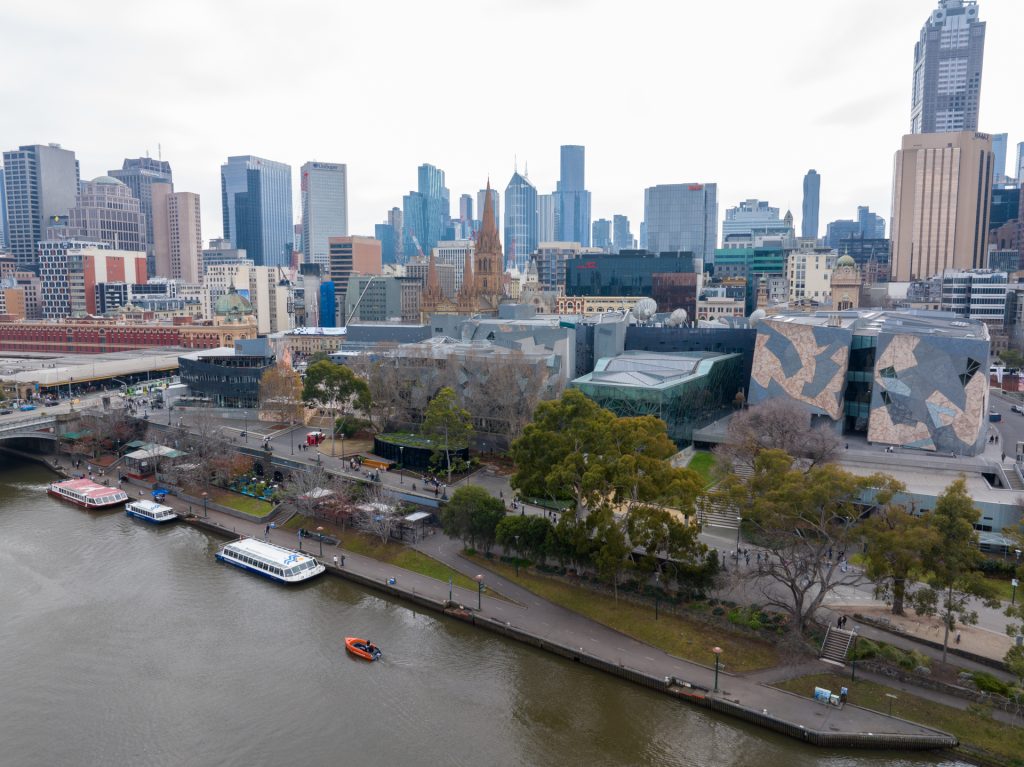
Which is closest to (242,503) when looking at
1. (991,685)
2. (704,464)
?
(704,464)

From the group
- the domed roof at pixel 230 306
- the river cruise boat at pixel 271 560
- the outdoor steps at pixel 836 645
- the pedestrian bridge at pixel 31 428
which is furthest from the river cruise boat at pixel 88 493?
the domed roof at pixel 230 306

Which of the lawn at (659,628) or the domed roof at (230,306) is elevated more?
the domed roof at (230,306)

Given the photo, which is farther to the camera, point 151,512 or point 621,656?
point 151,512

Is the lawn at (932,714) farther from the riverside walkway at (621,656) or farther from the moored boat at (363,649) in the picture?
the moored boat at (363,649)

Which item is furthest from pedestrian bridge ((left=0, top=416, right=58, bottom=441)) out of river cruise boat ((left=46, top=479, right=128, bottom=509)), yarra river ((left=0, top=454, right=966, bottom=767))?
yarra river ((left=0, top=454, right=966, bottom=767))

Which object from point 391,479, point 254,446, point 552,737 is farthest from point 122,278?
point 552,737

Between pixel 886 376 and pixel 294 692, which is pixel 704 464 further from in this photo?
pixel 294 692

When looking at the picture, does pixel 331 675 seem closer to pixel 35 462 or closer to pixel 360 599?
pixel 360 599
